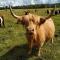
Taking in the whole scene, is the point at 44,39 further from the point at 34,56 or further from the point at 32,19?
the point at 32,19

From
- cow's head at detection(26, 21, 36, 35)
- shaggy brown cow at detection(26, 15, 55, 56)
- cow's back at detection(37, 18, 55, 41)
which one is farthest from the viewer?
cow's back at detection(37, 18, 55, 41)

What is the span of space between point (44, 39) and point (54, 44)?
110 cm

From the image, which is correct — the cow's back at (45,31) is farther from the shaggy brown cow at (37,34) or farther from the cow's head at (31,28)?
the cow's head at (31,28)

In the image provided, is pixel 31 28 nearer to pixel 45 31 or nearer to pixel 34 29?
pixel 34 29

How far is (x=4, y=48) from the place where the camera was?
278 inches

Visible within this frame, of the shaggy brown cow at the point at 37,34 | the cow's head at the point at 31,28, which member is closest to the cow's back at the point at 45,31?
the shaggy brown cow at the point at 37,34

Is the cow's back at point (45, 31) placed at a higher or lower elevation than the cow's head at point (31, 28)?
lower

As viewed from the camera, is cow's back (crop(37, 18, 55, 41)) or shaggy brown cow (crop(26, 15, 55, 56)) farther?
cow's back (crop(37, 18, 55, 41))

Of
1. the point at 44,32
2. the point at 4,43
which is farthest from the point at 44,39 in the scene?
the point at 4,43

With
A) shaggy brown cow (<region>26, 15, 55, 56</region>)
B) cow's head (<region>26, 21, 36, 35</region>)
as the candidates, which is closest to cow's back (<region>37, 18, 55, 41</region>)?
shaggy brown cow (<region>26, 15, 55, 56</region>)

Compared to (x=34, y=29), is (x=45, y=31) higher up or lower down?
lower down

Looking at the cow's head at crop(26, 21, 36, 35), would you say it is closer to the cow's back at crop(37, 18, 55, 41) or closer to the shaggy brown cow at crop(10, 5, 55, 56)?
the shaggy brown cow at crop(10, 5, 55, 56)

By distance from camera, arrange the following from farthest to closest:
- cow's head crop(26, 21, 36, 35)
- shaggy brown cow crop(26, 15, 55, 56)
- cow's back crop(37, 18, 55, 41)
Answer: cow's back crop(37, 18, 55, 41), shaggy brown cow crop(26, 15, 55, 56), cow's head crop(26, 21, 36, 35)

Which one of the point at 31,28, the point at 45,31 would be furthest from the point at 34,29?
the point at 45,31
